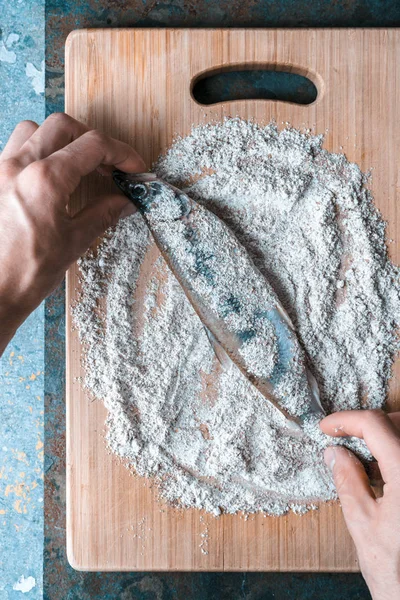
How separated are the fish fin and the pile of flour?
23 mm

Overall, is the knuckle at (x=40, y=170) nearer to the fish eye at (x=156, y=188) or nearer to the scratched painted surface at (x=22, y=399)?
the fish eye at (x=156, y=188)

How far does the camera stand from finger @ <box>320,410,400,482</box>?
3.74 ft

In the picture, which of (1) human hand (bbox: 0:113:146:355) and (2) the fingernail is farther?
(2) the fingernail

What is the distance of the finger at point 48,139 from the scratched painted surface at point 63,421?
297 millimetres

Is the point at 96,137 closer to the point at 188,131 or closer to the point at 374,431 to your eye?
the point at 188,131

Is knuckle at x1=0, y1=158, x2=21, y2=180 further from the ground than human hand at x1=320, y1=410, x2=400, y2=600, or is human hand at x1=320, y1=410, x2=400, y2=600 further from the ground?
knuckle at x1=0, y1=158, x2=21, y2=180

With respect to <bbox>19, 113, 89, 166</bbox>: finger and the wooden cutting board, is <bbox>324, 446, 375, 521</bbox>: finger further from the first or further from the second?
<bbox>19, 113, 89, 166</bbox>: finger

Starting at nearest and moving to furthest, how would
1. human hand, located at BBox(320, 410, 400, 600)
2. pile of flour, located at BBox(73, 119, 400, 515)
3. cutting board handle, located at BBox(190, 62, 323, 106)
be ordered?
human hand, located at BBox(320, 410, 400, 600), pile of flour, located at BBox(73, 119, 400, 515), cutting board handle, located at BBox(190, 62, 323, 106)

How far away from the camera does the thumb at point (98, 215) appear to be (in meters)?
1.23

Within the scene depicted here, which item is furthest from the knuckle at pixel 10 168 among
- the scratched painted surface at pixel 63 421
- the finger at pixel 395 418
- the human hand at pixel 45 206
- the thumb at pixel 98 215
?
the finger at pixel 395 418

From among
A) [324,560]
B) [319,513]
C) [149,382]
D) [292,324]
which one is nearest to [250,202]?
[292,324]

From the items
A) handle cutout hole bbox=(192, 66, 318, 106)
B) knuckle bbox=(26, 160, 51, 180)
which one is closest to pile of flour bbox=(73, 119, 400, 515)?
handle cutout hole bbox=(192, 66, 318, 106)

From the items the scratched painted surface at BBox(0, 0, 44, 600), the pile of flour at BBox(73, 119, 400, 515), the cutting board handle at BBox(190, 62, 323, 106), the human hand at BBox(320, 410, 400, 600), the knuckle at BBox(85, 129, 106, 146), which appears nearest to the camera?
the human hand at BBox(320, 410, 400, 600)

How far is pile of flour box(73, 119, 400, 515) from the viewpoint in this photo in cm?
131
